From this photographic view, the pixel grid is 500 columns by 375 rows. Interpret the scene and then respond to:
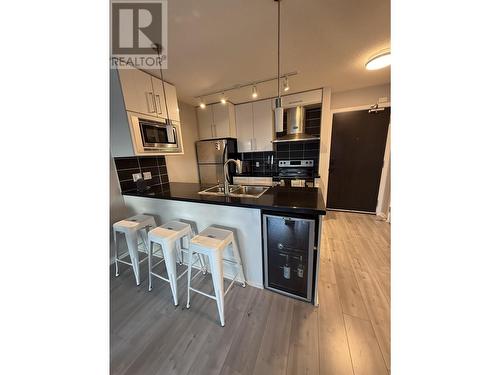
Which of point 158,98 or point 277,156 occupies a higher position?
point 158,98

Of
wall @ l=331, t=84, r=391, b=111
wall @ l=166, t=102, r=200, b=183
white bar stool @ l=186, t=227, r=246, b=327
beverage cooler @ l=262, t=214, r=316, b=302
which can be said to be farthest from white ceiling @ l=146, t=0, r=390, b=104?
white bar stool @ l=186, t=227, r=246, b=327

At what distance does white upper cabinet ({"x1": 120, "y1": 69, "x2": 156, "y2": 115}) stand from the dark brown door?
3080 mm

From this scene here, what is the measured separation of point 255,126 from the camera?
3.33m

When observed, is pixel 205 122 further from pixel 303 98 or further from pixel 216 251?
Answer: pixel 216 251

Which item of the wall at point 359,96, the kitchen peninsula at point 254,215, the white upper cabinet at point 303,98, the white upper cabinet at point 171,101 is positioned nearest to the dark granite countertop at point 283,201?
the kitchen peninsula at point 254,215

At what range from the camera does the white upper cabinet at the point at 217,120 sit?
330 cm

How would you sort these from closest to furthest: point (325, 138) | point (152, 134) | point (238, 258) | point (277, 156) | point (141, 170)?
1. point (238, 258)
2. point (152, 134)
3. point (141, 170)
4. point (325, 138)
5. point (277, 156)

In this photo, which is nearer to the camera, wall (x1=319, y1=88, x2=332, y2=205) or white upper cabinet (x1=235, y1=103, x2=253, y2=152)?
wall (x1=319, y1=88, x2=332, y2=205)

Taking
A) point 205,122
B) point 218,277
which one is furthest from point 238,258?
point 205,122

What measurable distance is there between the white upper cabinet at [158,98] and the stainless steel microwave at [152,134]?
0.09m

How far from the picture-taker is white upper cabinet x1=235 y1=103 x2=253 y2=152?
11.0 feet

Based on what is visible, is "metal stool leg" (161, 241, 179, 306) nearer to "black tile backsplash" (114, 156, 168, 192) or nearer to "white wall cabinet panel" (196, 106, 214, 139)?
"black tile backsplash" (114, 156, 168, 192)

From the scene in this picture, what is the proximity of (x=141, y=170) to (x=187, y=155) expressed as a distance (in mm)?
1159

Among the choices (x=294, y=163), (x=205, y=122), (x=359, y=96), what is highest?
(x=359, y=96)
